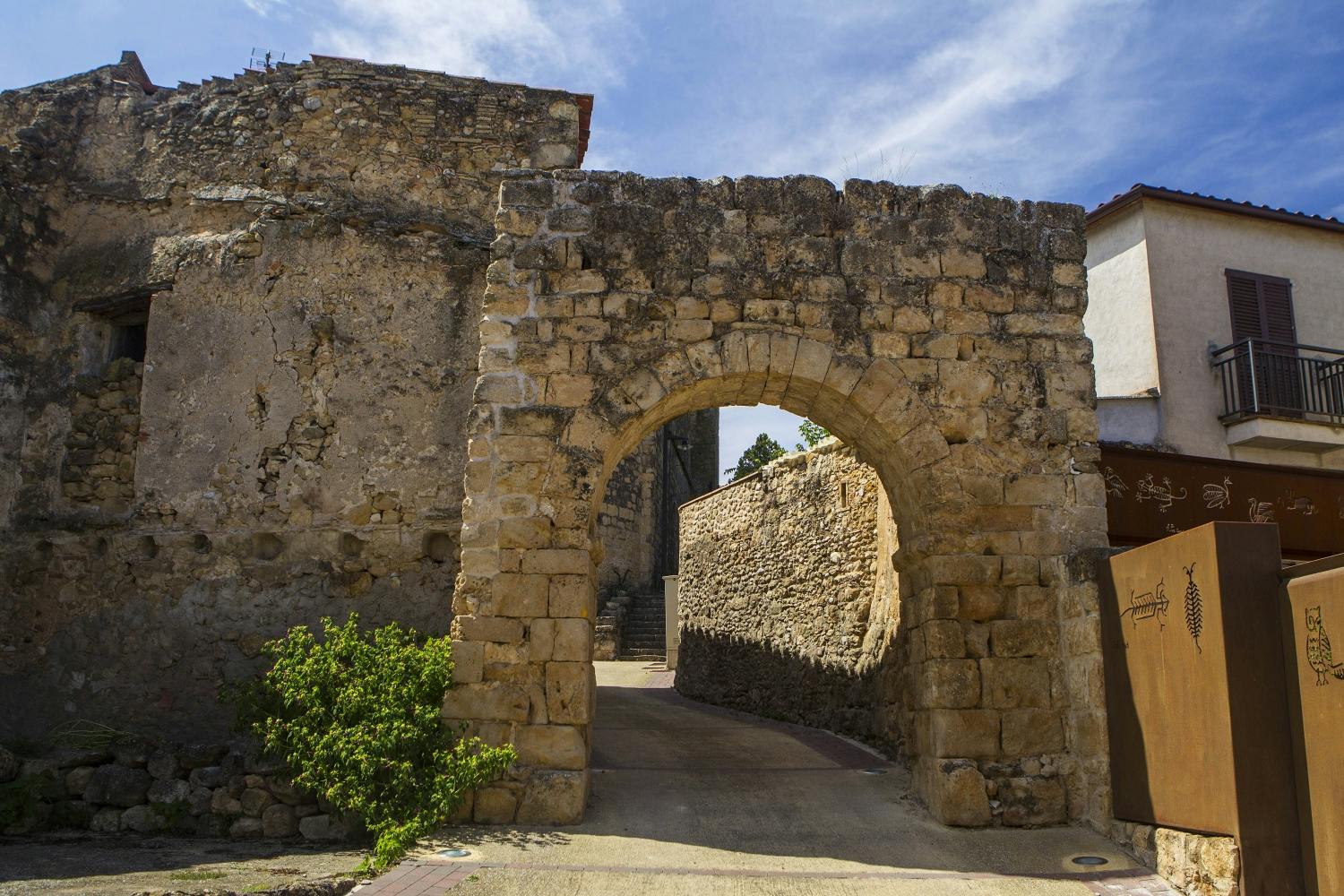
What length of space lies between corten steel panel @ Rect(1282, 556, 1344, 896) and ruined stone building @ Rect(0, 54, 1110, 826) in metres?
1.58

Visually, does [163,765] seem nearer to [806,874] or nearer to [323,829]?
[323,829]

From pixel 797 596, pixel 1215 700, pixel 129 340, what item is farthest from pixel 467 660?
pixel 797 596

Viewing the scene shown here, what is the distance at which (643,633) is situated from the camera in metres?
18.9

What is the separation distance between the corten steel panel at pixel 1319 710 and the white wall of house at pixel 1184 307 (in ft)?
26.6

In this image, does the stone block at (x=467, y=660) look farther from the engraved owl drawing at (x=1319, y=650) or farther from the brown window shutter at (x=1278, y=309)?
the brown window shutter at (x=1278, y=309)

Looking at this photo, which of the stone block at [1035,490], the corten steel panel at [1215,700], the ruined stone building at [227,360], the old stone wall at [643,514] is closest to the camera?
the corten steel panel at [1215,700]

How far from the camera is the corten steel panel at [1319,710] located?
445 cm

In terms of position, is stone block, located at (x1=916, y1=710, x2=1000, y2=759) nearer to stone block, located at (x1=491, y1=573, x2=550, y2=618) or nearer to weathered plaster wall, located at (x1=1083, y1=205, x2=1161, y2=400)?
stone block, located at (x1=491, y1=573, x2=550, y2=618)

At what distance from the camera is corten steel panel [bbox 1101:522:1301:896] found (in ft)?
15.8

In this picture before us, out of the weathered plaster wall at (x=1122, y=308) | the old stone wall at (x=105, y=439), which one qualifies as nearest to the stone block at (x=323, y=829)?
the old stone wall at (x=105, y=439)

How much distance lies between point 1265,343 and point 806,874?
10665 millimetres

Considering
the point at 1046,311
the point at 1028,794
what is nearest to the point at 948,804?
the point at 1028,794

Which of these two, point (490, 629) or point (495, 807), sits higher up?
point (490, 629)

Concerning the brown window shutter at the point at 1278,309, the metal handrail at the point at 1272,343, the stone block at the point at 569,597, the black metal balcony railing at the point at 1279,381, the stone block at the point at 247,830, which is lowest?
the stone block at the point at 247,830
